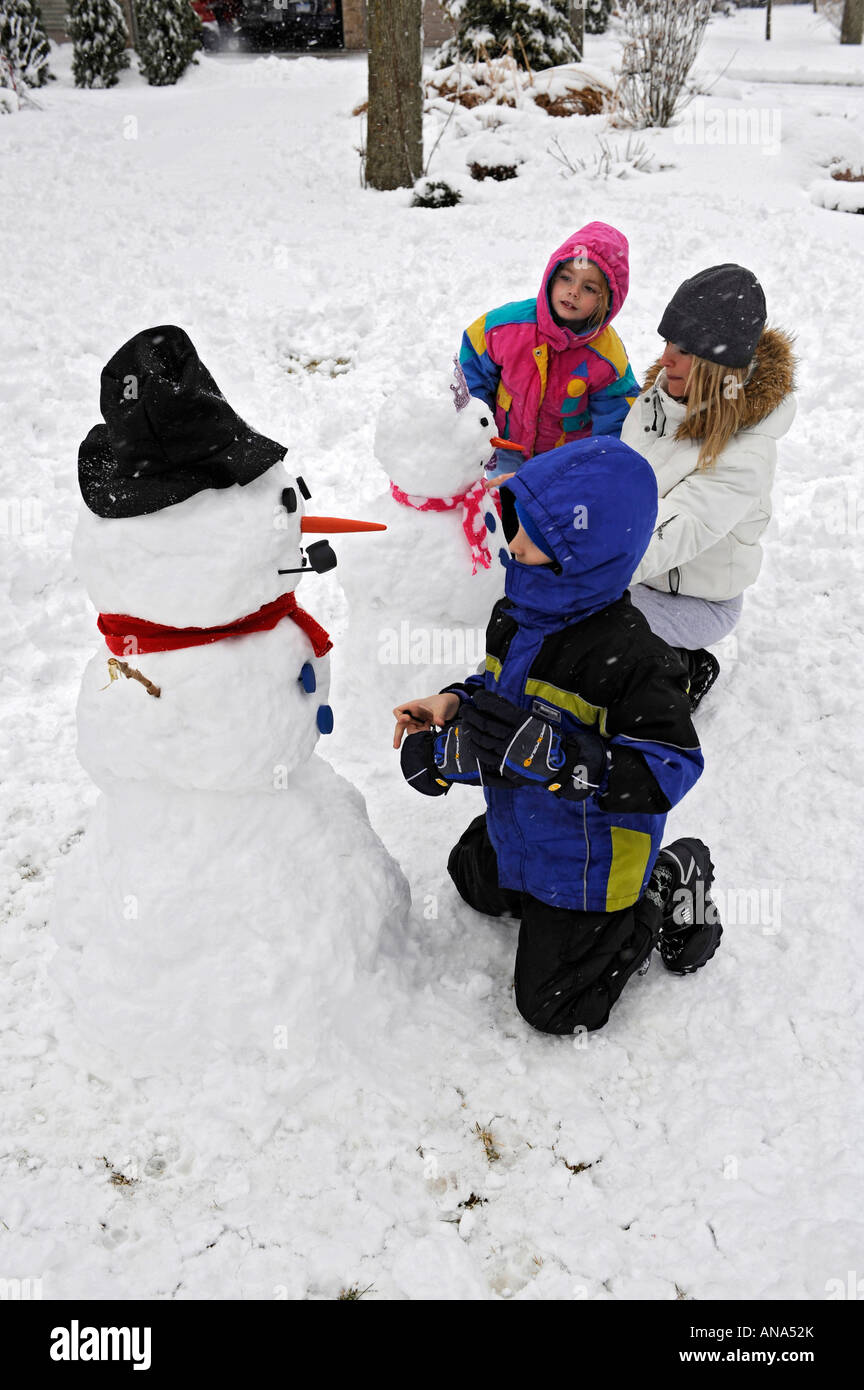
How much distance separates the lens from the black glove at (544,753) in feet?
6.74

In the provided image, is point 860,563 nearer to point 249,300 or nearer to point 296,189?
point 249,300

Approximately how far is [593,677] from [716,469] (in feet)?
4.17

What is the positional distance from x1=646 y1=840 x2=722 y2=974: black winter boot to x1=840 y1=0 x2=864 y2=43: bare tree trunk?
2160 centimetres

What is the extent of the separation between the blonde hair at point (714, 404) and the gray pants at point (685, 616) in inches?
20.9

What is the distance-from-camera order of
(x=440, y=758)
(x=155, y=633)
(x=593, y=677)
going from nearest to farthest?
(x=155, y=633), (x=593, y=677), (x=440, y=758)

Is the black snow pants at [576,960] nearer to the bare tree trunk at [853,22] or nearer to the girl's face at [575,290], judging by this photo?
the girl's face at [575,290]

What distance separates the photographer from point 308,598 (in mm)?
4098

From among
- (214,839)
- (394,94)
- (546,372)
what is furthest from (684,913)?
(394,94)

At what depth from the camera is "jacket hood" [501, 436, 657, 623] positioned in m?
1.98

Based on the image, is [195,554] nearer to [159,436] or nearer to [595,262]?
[159,436]

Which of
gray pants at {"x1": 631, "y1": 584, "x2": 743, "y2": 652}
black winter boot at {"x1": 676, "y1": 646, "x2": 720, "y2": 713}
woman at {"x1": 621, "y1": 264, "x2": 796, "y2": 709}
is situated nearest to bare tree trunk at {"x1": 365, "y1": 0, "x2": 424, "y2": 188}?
woman at {"x1": 621, "y1": 264, "x2": 796, "y2": 709}

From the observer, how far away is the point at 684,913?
2.50 metres

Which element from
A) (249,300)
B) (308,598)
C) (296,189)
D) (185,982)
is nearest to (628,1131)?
(185,982)

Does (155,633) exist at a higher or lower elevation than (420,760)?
higher
